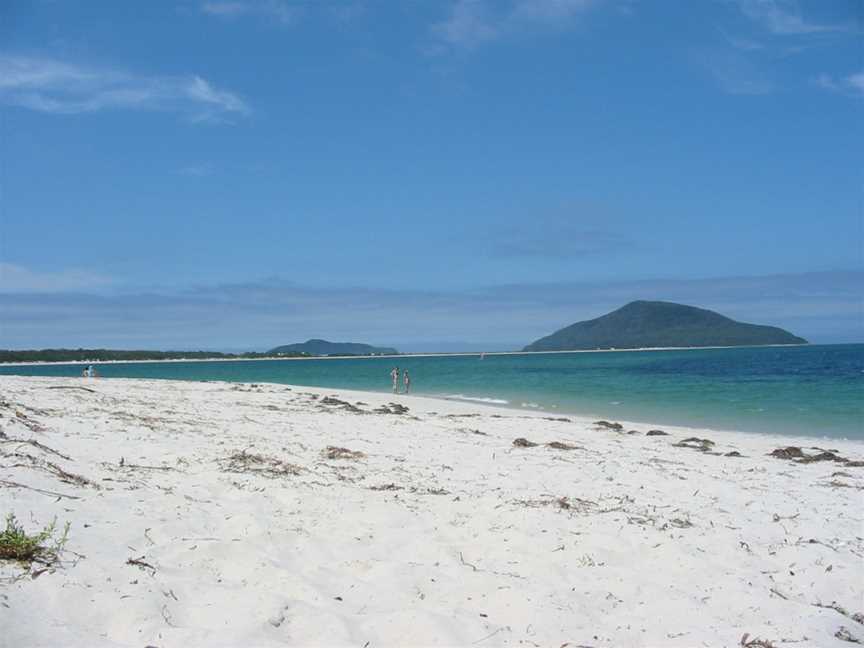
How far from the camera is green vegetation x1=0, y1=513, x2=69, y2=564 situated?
13.6 feet

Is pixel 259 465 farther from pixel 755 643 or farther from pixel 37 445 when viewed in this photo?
pixel 755 643

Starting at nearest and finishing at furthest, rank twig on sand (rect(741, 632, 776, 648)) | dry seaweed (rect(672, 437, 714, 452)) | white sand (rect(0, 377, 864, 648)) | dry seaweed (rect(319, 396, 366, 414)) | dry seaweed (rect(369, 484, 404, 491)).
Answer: white sand (rect(0, 377, 864, 648)) → twig on sand (rect(741, 632, 776, 648)) → dry seaweed (rect(369, 484, 404, 491)) → dry seaweed (rect(672, 437, 714, 452)) → dry seaweed (rect(319, 396, 366, 414))

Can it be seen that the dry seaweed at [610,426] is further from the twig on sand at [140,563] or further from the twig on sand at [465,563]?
the twig on sand at [140,563]

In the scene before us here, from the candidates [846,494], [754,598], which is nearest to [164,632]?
[754,598]

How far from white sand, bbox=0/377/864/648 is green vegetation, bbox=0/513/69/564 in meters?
0.12

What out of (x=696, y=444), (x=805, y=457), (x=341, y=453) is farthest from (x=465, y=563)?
(x=696, y=444)

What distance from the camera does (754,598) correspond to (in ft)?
16.2

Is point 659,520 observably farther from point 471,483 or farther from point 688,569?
point 471,483

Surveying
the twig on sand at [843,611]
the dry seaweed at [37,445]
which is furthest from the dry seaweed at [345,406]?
the twig on sand at [843,611]

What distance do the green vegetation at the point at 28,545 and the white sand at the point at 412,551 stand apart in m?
0.12

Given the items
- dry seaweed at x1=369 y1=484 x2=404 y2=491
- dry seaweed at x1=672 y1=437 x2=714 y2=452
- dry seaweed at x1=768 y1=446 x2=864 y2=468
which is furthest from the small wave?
dry seaweed at x1=369 y1=484 x2=404 y2=491

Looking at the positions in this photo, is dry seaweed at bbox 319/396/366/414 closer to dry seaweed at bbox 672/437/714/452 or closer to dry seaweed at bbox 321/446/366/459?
dry seaweed at bbox 321/446/366/459

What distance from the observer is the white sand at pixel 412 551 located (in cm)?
400

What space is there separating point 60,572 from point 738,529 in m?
6.52
